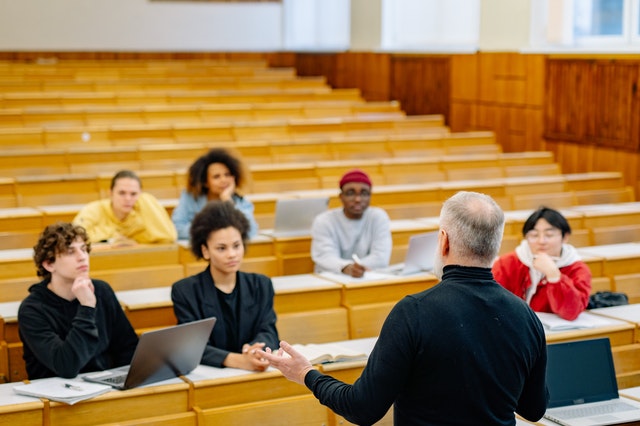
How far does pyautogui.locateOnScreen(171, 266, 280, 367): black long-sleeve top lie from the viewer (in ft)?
9.47

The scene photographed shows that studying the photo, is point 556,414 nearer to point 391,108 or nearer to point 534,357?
point 534,357

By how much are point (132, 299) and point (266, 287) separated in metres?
0.56

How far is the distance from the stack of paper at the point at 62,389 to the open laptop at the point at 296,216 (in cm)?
→ 181

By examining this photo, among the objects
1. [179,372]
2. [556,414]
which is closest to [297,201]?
[179,372]

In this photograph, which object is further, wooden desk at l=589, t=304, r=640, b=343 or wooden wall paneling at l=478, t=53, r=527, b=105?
wooden wall paneling at l=478, t=53, r=527, b=105

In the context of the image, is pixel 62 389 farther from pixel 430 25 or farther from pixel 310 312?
pixel 430 25

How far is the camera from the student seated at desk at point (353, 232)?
3953 mm

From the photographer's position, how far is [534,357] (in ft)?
5.53

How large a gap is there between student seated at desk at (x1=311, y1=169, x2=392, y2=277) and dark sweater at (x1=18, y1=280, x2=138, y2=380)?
4.16 ft

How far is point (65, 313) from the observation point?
106 inches

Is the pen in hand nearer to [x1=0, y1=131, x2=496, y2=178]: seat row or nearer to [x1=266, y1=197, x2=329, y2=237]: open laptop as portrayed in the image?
[x1=266, y1=197, x2=329, y2=237]: open laptop

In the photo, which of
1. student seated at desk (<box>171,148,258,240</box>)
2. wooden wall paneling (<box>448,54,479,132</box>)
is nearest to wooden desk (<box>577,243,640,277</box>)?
student seated at desk (<box>171,148,258,240</box>)

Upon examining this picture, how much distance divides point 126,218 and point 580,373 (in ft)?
7.18

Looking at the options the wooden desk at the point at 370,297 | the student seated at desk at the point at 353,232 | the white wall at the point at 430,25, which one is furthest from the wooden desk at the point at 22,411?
the white wall at the point at 430,25
